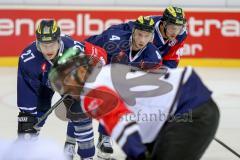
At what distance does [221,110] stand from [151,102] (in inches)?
124

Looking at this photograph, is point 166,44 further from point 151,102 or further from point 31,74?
→ point 151,102

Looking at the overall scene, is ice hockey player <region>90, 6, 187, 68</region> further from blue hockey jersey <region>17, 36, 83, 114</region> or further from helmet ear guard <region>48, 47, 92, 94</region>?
helmet ear guard <region>48, 47, 92, 94</region>

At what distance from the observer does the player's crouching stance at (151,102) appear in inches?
82.5

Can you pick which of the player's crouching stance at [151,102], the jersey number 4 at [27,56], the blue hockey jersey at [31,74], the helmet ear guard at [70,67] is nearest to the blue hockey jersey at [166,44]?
the blue hockey jersey at [31,74]

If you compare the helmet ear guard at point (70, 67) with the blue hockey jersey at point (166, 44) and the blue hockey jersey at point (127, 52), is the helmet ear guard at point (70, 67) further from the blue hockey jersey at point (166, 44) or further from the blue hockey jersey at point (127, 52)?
the blue hockey jersey at point (166, 44)

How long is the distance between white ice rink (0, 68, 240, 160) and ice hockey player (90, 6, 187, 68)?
78 centimetres

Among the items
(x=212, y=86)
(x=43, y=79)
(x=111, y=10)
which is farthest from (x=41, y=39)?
(x=111, y=10)

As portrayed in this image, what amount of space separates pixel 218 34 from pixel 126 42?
363cm

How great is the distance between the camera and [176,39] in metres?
4.67

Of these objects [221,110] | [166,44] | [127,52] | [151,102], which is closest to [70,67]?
[151,102]

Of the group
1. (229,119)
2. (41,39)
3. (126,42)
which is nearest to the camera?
(41,39)

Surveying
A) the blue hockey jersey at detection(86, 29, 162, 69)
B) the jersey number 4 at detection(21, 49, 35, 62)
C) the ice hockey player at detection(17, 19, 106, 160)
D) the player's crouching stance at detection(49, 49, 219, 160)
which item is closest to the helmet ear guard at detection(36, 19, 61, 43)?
the ice hockey player at detection(17, 19, 106, 160)

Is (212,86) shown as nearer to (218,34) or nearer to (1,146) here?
(218,34)

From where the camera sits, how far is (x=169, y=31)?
174 inches
